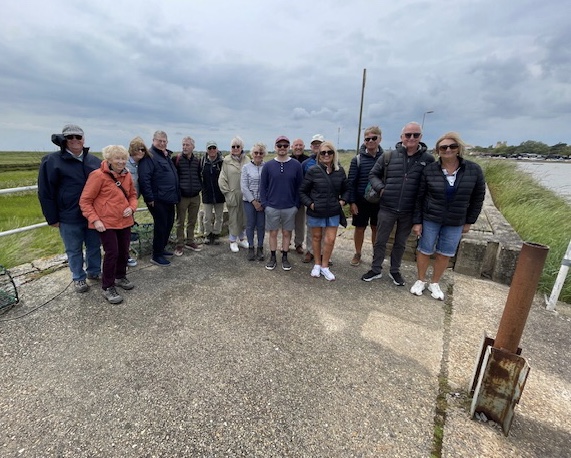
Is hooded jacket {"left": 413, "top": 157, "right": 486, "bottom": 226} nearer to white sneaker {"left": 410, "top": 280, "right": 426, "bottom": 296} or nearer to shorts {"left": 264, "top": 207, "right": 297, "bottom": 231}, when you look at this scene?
white sneaker {"left": 410, "top": 280, "right": 426, "bottom": 296}

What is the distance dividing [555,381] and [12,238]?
7.94 meters

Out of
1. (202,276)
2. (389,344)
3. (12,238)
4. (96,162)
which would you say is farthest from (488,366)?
(12,238)

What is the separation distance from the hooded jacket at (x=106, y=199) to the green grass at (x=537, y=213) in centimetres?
523

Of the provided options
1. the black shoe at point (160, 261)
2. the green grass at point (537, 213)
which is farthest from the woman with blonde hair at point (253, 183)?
the green grass at point (537, 213)

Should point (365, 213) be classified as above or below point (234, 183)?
below

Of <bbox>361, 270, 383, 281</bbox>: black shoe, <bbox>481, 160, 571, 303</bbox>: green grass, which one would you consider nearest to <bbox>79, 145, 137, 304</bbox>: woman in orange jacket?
<bbox>361, 270, 383, 281</bbox>: black shoe

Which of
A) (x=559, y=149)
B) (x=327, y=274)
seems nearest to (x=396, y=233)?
(x=327, y=274)

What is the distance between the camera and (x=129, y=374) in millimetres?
2385

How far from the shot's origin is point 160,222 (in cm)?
437

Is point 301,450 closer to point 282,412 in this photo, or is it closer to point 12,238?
point 282,412

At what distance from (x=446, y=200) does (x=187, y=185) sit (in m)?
3.55

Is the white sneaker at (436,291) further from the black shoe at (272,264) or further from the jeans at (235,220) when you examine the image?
the jeans at (235,220)

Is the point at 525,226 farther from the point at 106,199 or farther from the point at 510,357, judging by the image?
the point at 106,199

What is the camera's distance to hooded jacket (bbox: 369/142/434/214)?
11.9 ft
